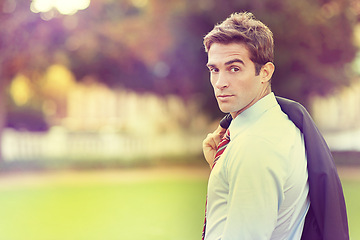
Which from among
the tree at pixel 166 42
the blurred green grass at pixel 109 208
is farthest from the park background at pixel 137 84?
the blurred green grass at pixel 109 208

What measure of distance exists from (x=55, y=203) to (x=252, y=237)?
24.5 ft

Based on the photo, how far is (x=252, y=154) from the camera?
107 centimetres

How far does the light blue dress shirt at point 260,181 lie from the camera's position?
1.05 metres

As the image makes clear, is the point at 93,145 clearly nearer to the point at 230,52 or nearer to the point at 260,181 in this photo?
the point at 230,52

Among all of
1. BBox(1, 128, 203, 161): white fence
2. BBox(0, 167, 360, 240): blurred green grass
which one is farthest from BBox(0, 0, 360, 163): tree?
BBox(0, 167, 360, 240): blurred green grass

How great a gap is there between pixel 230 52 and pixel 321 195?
16.5 inches

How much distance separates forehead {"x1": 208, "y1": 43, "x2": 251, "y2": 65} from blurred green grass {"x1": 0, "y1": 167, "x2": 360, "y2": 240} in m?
4.81

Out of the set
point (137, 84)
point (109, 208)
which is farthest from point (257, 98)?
point (137, 84)

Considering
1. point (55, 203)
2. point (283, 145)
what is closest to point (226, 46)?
point (283, 145)

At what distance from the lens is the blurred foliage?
1162 centimetres

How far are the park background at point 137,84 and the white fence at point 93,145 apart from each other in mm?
29

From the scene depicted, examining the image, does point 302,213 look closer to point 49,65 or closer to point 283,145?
point 283,145

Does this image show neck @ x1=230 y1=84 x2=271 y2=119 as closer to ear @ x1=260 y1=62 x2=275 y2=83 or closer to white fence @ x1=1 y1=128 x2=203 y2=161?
ear @ x1=260 y1=62 x2=275 y2=83

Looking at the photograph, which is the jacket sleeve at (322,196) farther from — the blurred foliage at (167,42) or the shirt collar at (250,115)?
the blurred foliage at (167,42)
